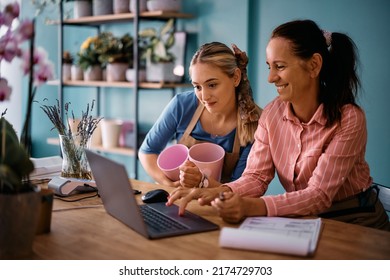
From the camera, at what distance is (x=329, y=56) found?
1908 millimetres

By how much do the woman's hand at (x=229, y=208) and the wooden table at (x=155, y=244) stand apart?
0.03 metres

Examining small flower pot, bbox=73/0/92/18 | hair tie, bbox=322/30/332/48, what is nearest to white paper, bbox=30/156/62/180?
hair tie, bbox=322/30/332/48

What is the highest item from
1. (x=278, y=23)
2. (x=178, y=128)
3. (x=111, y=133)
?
(x=278, y=23)

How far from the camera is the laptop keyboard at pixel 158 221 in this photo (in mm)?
1459

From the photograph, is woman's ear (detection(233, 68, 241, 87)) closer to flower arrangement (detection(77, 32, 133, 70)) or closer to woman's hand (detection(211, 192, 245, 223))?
woman's hand (detection(211, 192, 245, 223))

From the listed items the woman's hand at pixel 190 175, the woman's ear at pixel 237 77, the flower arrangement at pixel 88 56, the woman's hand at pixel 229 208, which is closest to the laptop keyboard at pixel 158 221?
the woman's hand at pixel 229 208

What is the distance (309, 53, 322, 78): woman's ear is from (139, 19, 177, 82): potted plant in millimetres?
2070

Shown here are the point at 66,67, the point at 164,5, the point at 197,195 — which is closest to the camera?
the point at 197,195

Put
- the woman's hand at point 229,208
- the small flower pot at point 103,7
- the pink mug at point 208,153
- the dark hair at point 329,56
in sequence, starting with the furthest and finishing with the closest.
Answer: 1. the small flower pot at point 103,7
2. the pink mug at point 208,153
3. the dark hair at point 329,56
4. the woman's hand at point 229,208

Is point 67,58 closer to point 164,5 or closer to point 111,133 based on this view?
point 111,133

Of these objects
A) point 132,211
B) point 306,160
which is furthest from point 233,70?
point 132,211

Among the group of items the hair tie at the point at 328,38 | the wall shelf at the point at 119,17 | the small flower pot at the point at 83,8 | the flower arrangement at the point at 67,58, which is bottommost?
the flower arrangement at the point at 67,58

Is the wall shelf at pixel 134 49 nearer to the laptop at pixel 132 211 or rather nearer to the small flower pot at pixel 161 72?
the small flower pot at pixel 161 72

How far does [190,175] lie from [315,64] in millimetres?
580
